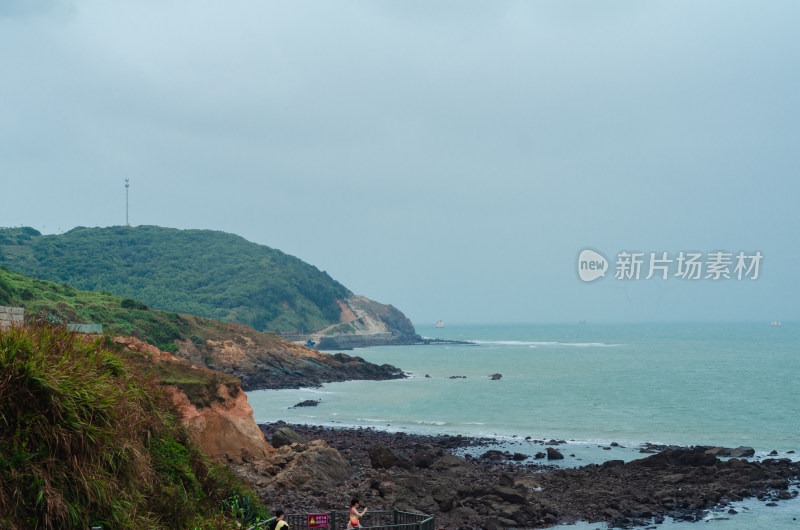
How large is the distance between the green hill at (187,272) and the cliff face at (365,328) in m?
3.45

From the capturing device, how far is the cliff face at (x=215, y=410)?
893 inches

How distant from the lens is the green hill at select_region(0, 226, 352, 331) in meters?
133

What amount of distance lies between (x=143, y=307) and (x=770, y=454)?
197 feet

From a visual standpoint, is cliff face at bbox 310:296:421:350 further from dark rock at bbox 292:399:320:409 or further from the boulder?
the boulder

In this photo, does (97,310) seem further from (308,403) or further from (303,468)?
(303,468)

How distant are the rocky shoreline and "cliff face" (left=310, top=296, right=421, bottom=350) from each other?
106 metres

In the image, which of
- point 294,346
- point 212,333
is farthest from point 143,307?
point 294,346

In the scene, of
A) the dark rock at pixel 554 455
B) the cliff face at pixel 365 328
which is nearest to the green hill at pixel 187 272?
the cliff face at pixel 365 328

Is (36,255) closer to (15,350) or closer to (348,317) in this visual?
(348,317)

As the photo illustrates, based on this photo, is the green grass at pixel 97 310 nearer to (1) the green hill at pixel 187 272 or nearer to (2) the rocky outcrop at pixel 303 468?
(2) the rocky outcrop at pixel 303 468

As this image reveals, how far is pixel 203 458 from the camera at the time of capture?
1359cm

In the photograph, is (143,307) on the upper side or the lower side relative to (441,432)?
upper

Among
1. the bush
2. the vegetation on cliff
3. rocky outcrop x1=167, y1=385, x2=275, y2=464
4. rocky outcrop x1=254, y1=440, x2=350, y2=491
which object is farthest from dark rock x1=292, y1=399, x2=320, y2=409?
the vegetation on cliff

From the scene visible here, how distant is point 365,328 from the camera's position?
16412 centimetres
